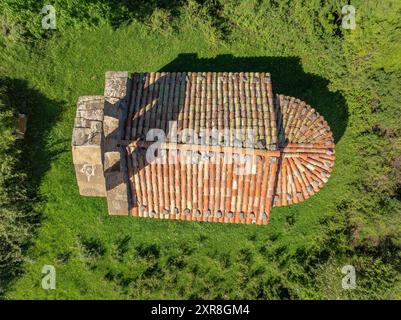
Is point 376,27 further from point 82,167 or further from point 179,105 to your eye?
point 82,167

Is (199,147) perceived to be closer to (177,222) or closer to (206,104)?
(206,104)

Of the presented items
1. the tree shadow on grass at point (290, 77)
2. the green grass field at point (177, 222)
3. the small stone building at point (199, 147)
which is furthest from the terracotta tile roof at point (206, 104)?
the green grass field at point (177, 222)

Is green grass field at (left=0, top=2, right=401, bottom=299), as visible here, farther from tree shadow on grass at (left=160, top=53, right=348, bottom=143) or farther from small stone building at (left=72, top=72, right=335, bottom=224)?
small stone building at (left=72, top=72, right=335, bottom=224)

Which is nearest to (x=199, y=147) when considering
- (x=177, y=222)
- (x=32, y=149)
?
(x=177, y=222)

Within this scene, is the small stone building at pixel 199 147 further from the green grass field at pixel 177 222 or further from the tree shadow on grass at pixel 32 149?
the tree shadow on grass at pixel 32 149

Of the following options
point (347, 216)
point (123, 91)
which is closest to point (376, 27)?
point (347, 216)

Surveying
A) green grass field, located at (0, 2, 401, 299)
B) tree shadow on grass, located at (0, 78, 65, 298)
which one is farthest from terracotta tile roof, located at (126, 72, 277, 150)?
tree shadow on grass, located at (0, 78, 65, 298)
